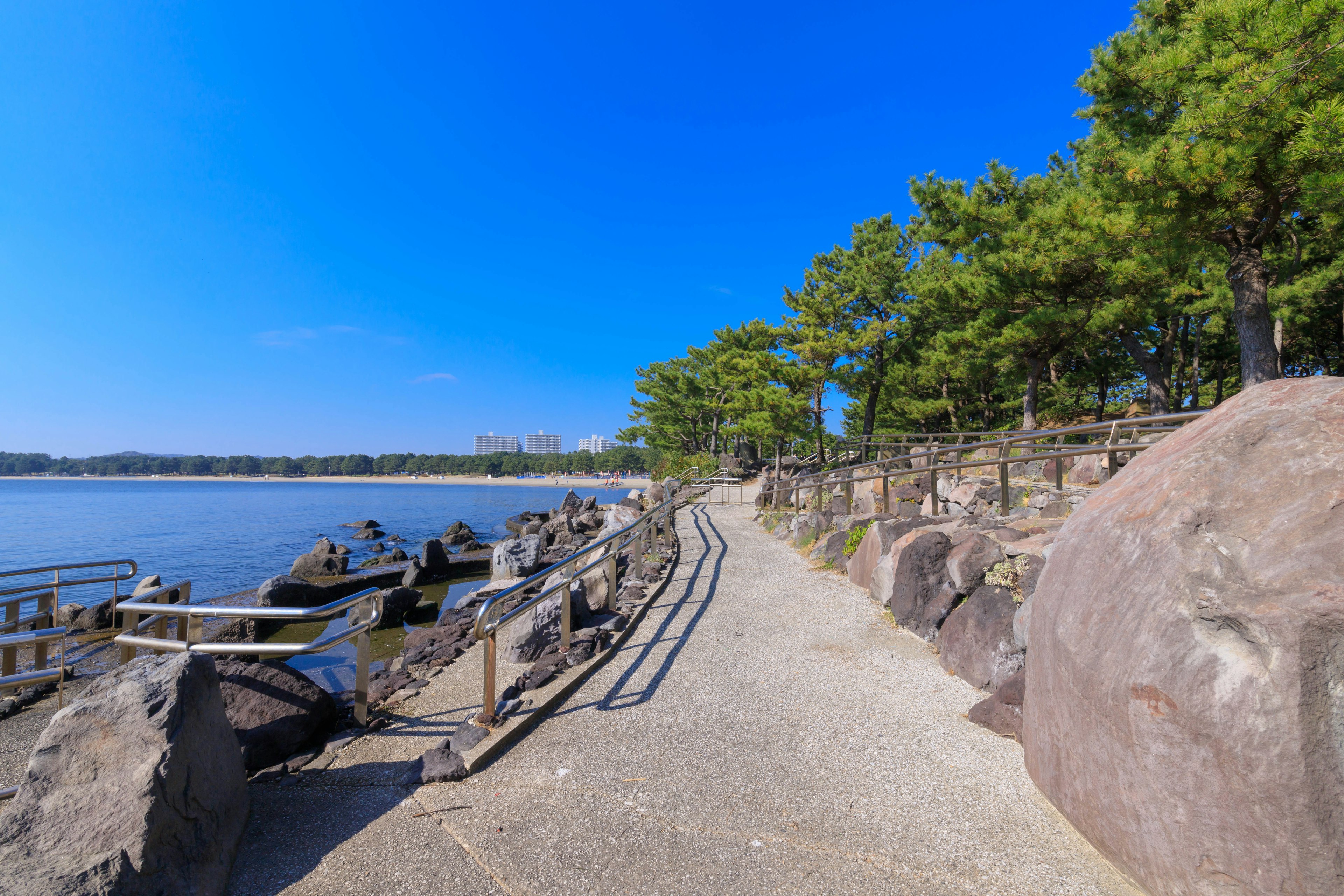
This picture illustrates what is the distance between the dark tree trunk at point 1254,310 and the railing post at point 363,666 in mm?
12765

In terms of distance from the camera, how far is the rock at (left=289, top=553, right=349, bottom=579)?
17.1 metres

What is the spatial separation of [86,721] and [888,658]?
17.4ft

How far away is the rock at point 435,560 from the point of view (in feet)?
50.6

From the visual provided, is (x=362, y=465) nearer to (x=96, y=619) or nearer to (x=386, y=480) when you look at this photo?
(x=386, y=480)

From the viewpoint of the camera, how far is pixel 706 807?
295 cm

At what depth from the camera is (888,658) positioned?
506 centimetres

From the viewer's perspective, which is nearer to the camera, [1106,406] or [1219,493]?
[1219,493]

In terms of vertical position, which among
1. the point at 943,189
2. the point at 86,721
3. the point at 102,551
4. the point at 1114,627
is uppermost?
the point at 943,189

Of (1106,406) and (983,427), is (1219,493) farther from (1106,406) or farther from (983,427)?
(1106,406)

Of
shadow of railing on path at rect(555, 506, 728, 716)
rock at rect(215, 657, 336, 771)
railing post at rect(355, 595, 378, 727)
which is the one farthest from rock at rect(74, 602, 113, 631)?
shadow of railing on path at rect(555, 506, 728, 716)

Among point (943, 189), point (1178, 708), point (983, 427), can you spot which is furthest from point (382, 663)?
point (983, 427)

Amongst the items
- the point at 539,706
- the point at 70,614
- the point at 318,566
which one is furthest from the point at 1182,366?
the point at 70,614

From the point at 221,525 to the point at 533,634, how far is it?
40136 millimetres

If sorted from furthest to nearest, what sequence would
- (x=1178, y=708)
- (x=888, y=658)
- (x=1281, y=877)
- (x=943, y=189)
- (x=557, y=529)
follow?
(x=557, y=529) < (x=943, y=189) < (x=888, y=658) < (x=1178, y=708) < (x=1281, y=877)
